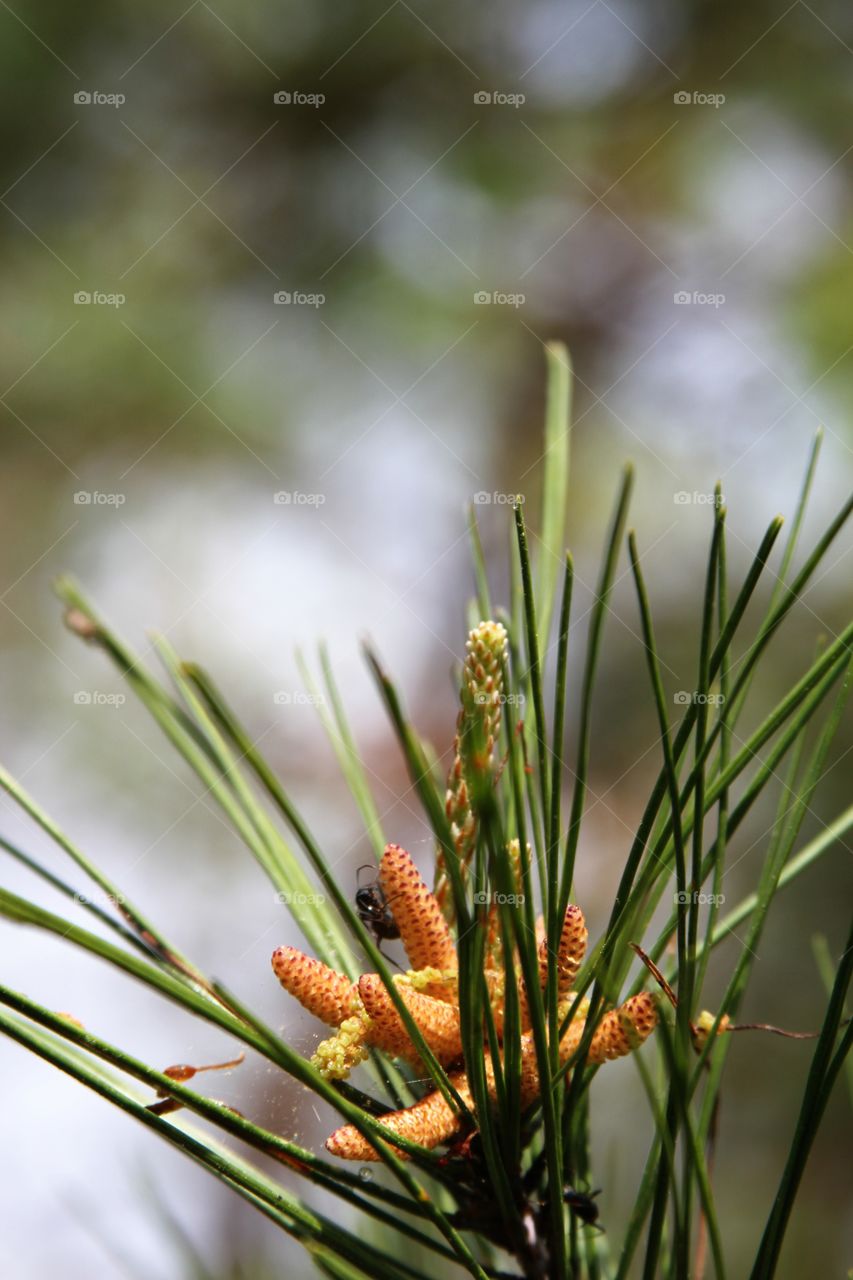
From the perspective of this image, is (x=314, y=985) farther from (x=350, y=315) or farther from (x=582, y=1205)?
(x=350, y=315)

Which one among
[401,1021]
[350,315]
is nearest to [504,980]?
[401,1021]

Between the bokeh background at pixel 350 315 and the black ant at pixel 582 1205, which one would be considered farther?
the bokeh background at pixel 350 315

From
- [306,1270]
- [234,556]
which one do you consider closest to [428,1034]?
[306,1270]

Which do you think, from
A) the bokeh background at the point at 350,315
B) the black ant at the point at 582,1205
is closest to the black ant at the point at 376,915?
the black ant at the point at 582,1205

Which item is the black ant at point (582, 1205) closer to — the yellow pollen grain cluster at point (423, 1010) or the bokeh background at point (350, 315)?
the yellow pollen grain cluster at point (423, 1010)

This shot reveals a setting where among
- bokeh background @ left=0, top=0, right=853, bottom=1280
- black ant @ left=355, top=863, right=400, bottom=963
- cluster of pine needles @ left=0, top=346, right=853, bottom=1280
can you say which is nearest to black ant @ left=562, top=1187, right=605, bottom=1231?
cluster of pine needles @ left=0, top=346, right=853, bottom=1280

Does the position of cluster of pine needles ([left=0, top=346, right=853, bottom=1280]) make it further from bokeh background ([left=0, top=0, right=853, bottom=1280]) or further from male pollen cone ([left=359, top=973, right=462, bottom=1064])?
bokeh background ([left=0, top=0, right=853, bottom=1280])

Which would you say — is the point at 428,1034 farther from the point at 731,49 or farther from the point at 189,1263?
the point at 731,49

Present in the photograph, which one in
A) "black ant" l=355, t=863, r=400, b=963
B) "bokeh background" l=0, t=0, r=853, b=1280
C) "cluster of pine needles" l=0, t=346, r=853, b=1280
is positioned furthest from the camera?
"bokeh background" l=0, t=0, r=853, b=1280

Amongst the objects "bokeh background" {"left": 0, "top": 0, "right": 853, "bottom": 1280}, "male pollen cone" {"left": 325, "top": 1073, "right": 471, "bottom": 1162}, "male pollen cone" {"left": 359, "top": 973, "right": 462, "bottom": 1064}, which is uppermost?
"bokeh background" {"left": 0, "top": 0, "right": 853, "bottom": 1280}

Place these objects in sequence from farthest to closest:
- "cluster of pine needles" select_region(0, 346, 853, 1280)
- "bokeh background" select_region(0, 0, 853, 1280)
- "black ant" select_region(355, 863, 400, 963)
A: "bokeh background" select_region(0, 0, 853, 1280) < "black ant" select_region(355, 863, 400, 963) < "cluster of pine needles" select_region(0, 346, 853, 1280)
